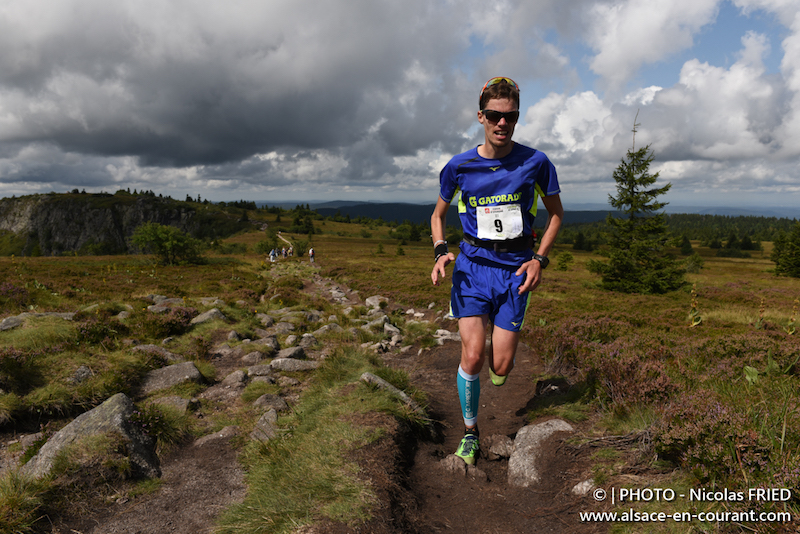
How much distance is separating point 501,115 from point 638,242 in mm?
30498

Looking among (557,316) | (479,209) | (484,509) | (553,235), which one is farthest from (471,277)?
(557,316)

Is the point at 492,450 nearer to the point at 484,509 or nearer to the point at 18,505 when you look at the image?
the point at 484,509

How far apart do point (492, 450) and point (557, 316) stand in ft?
25.6

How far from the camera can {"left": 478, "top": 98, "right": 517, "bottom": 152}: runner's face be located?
364 centimetres

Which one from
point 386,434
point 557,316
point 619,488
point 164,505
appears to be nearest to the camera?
point 619,488

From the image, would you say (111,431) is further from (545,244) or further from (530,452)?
(545,244)

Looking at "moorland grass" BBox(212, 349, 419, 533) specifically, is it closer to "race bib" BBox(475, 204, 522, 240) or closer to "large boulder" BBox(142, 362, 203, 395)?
"race bib" BBox(475, 204, 522, 240)

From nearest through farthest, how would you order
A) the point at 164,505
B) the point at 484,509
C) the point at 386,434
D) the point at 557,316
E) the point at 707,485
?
the point at 707,485
the point at 484,509
the point at 164,505
the point at 386,434
the point at 557,316

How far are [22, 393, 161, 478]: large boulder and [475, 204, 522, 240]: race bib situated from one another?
14.6 ft

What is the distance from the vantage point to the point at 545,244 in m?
3.87

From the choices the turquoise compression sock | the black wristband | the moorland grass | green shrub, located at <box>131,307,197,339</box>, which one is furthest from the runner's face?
green shrub, located at <box>131,307,197,339</box>

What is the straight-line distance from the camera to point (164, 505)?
3523mm

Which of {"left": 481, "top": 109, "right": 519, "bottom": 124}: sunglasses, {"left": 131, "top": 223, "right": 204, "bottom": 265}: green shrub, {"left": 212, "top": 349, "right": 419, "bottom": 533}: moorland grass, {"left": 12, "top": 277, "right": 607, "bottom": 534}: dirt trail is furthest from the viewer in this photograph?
{"left": 131, "top": 223, "right": 204, "bottom": 265}: green shrub

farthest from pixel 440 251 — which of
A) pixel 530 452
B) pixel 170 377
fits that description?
pixel 170 377
